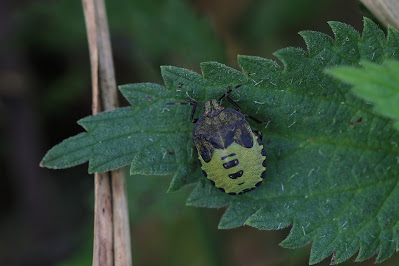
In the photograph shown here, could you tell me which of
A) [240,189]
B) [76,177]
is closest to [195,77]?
[240,189]

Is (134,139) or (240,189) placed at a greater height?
(134,139)

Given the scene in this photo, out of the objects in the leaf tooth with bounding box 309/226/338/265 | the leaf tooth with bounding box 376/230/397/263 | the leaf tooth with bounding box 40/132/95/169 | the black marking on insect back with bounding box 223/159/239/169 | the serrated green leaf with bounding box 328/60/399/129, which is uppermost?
the leaf tooth with bounding box 40/132/95/169

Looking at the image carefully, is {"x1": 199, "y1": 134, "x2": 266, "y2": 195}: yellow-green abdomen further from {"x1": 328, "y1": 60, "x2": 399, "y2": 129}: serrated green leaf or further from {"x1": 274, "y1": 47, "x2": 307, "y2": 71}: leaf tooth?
{"x1": 328, "y1": 60, "x2": 399, "y2": 129}: serrated green leaf

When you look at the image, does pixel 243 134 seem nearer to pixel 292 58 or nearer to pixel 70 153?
A: pixel 292 58

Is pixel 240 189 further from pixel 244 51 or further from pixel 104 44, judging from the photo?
Answer: pixel 244 51

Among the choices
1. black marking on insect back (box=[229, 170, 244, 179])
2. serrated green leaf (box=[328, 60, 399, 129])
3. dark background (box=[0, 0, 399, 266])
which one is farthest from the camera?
dark background (box=[0, 0, 399, 266])

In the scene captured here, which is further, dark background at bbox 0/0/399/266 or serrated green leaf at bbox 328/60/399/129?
dark background at bbox 0/0/399/266

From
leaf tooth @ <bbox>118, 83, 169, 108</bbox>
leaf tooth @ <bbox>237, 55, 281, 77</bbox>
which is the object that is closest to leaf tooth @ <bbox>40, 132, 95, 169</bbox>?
leaf tooth @ <bbox>118, 83, 169, 108</bbox>

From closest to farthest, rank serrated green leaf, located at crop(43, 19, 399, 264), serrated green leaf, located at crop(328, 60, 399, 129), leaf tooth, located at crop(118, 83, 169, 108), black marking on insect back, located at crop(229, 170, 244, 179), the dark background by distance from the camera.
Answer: serrated green leaf, located at crop(328, 60, 399, 129) → black marking on insect back, located at crop(229, 170, 244, 179) → serrated green leaf, located at crop(43, 19, 399, 264) → leaf tooth, located at crop(118, 83, 169, 108) → the dark background

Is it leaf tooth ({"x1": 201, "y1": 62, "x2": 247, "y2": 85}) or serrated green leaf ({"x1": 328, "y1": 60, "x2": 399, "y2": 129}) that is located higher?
leaf tooth ({"x1": 201, "y1": 62, "x2": 247, "y2": 85})
